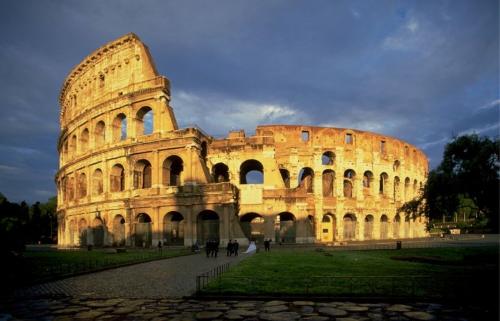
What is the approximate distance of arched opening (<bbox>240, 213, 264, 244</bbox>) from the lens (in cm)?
3933

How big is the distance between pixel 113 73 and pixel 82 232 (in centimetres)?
1778

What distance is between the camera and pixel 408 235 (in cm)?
5347

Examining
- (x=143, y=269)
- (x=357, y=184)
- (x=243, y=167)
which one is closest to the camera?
(x=143, y=269)

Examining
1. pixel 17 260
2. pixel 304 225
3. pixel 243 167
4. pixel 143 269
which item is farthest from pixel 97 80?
pixel 17 260

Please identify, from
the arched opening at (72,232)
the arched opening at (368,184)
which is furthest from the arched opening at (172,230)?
the arched opening at (368,184)

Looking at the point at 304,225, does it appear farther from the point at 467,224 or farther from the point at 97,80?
the point at 467,224

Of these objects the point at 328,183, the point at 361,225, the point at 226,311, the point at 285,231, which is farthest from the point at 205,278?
the point at 328,183

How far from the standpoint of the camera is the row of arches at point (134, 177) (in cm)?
3855

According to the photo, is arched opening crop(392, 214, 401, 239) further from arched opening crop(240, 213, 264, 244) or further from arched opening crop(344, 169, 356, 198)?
arched opening crop(240, 213, 264, 244)

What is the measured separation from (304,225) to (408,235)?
22335mm

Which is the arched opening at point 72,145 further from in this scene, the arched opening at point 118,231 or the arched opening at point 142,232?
the arched opening at point 142,232

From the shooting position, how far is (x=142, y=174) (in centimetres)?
→ 4047

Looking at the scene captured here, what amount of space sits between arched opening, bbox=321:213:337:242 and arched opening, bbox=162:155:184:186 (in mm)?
16952

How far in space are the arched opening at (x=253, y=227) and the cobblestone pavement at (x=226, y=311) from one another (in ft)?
92.8
